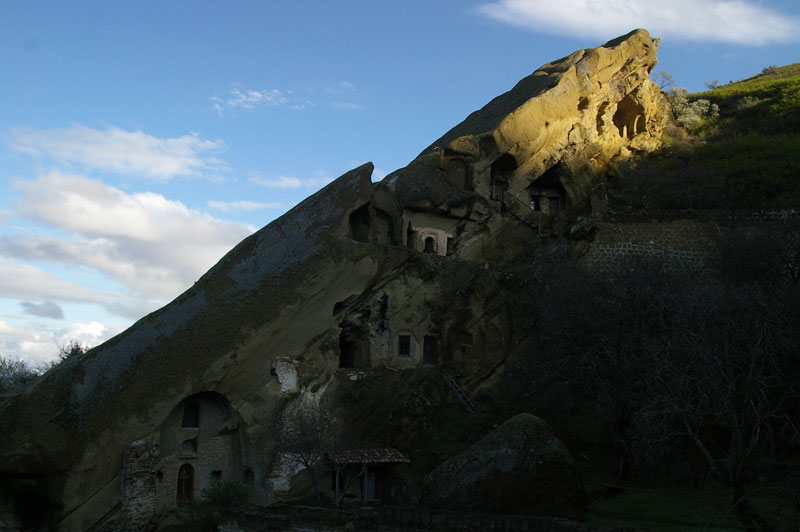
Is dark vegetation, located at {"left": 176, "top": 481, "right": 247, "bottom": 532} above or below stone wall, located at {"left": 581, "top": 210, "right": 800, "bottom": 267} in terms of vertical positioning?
below

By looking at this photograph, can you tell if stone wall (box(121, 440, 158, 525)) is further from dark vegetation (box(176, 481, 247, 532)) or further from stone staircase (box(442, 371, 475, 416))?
stone staircase (box(442, 371, 475, 416))

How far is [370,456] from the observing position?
19734mm

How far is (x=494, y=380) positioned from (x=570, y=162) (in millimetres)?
11666

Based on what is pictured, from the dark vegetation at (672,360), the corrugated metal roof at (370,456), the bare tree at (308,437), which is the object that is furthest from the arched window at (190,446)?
the dark vegetation at (672,360)

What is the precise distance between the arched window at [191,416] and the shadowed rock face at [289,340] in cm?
27

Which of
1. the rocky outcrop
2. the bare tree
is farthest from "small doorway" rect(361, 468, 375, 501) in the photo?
the rocky outcrop

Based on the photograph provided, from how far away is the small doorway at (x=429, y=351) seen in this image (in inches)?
945

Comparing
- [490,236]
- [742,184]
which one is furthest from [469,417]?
[742,184]

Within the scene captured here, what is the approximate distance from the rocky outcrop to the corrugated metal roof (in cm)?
410

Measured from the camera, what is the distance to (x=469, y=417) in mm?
21672

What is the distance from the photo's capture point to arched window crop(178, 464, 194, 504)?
20391 mm

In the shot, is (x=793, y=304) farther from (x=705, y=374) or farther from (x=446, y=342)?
(x=446, y=342)

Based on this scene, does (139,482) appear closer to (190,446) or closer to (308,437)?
(190,446)

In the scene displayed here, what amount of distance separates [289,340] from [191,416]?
362 cm
